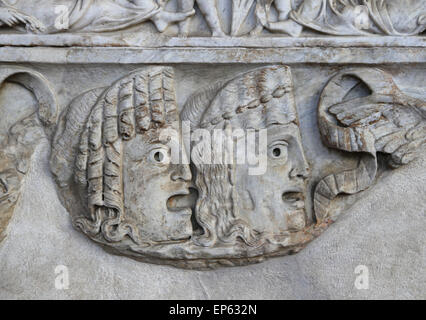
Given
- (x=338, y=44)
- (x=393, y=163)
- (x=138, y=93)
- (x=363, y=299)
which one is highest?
(x=338, y=44)

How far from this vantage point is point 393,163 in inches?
82.4

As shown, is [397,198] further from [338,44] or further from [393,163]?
[338,44]

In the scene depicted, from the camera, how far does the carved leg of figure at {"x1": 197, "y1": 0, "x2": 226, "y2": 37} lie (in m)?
2.04

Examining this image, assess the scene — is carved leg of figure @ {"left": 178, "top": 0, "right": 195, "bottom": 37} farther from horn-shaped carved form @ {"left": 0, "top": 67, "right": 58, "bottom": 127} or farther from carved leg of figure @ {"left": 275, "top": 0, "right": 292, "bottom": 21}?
horn-shaped carved form @ {"left": 0, "top": 67, "right": 58, "bottom": 127}

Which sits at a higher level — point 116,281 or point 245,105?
point 245,105

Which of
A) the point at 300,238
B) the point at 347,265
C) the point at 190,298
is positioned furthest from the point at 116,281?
the point at 347,265

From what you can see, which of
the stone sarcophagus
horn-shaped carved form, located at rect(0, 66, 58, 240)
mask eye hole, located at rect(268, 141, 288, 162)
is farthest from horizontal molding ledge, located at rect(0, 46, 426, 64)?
mask eye hole, located at rect(268, 141, 288, 162)

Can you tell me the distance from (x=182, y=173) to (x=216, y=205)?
0.19 metres

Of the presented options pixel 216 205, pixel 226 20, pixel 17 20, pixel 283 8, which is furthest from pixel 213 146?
pixel 17 20

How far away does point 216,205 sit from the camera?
2068 mm

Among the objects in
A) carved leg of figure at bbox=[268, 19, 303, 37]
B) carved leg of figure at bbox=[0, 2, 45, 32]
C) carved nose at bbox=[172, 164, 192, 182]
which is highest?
carved leg of figure at bbox=[0, 2, 45, 32]

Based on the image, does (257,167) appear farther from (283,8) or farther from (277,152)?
(283,8)

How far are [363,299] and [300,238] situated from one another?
1.18 ft

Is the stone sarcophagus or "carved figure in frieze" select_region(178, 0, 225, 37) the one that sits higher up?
"carved figure in frieze" select_region(178, 0, 225, 37)
